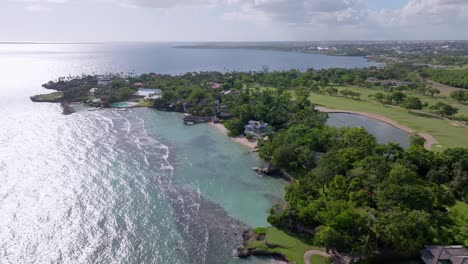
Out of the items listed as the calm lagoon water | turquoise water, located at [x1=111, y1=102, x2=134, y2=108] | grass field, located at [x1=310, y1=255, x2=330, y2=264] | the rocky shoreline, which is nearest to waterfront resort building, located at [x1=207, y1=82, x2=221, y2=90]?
turquoise water, located at [x1=111, y1=102, x2=134, y2=108]

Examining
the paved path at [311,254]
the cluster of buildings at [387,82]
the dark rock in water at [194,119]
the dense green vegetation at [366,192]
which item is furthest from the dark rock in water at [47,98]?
the cluster of buildings at [387,82]

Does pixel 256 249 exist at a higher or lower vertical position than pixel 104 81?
lower

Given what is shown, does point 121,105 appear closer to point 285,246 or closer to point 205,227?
point 205,227

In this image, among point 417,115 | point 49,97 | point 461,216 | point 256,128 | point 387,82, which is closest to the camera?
point 461,216

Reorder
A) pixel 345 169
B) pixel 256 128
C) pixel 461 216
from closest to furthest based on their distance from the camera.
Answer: pixel 461 216 < pixel 345 169 < pixel 256 128

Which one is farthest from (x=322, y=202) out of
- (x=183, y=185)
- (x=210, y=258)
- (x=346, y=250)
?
(x=183, y=185)

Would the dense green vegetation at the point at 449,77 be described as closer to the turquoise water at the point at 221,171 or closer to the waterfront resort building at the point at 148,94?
the turquoise water at the point at 221,171

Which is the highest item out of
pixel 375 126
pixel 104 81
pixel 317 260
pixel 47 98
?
pixel 104 81

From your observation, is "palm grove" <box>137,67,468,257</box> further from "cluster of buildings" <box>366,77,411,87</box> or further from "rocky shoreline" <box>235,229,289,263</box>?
"cluster of buildings" <box>366,77,411,87</box>

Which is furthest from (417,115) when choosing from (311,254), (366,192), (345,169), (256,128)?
(311,254)
